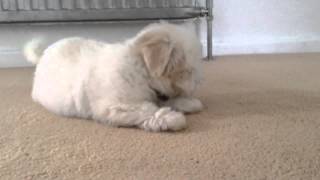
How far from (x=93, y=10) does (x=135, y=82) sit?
123cm

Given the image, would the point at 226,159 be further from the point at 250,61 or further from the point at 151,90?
the point at 250,61

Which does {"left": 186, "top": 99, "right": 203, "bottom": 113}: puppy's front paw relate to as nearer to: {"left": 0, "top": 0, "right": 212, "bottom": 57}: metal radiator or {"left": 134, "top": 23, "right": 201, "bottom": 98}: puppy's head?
{"left": 134, "top": 23, "right": 201, "bottom": 98}: puppy's head

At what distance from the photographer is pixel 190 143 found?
3.49 feet

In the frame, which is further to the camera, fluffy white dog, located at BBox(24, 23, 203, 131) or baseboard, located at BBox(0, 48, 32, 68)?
→ baseboard, located at BBox(0, 48, 32, 68)

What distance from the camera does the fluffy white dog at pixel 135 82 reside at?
3.84 ft

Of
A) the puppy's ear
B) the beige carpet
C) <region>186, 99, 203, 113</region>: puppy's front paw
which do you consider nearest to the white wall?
the beige carpet

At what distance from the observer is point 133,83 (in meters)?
1.20

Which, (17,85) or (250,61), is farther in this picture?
(250,61)

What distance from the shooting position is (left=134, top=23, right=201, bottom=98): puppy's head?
3.84 ft

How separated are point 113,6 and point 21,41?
530 mm

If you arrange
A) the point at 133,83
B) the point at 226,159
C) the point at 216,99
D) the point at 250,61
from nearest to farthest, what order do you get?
1. the point at 226,159
2. the point at 133,83
3. the point at 216,99
4. the point at 250,61

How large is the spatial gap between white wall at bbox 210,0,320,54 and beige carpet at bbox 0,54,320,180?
40.1 inches

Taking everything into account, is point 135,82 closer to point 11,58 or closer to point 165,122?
point 165,122

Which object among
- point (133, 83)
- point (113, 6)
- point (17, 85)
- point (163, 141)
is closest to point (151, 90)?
point (133, 83)
